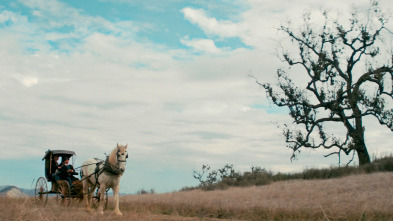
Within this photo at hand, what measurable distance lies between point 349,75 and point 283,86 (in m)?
4.47

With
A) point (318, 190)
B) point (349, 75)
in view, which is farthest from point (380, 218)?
point (349, 75)

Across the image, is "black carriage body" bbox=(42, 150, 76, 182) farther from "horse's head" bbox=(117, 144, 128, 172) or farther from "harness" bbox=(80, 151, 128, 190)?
Result: "horse's head" bbox=(117, 144, 128, 172)

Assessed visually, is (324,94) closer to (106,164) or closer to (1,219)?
(106,164)

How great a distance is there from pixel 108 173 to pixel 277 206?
6.08 metres

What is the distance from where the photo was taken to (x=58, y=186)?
59.7ft

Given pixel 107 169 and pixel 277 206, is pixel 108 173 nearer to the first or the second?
pixel 107 169

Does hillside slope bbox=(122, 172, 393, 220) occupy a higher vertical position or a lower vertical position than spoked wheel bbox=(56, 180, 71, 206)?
lower

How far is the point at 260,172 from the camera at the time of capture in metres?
32.4

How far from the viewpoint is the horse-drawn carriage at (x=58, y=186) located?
17500mm

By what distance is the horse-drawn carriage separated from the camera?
57.4 ft

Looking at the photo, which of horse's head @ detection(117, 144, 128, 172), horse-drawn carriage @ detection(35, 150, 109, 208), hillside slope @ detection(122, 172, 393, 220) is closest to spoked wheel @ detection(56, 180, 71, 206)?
horse-drawn carriage @ detection(35, 150, 109, 208)

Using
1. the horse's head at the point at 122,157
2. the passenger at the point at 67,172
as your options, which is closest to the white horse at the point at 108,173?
the horse's head at the point at 122,157

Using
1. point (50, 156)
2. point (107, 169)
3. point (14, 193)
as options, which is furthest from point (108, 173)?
point (14, 193)

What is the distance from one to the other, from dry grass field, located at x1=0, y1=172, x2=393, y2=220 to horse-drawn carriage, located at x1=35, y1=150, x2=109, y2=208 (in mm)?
515
